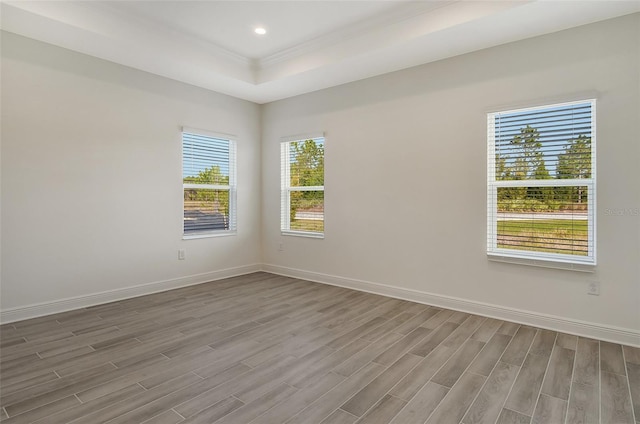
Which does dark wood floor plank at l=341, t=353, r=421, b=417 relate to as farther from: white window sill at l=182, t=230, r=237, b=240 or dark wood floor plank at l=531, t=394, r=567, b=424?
white window sill at l=182, t=230, r=237, b=240

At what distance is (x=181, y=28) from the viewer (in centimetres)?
383

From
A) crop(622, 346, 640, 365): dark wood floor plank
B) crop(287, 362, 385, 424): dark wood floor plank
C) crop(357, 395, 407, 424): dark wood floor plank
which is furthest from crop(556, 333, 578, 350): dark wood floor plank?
crop(357, 395, 407, 424): dark wood floor plank

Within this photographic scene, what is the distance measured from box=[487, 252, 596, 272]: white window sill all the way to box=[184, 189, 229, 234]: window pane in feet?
12.3

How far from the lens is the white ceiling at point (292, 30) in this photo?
10.1ft

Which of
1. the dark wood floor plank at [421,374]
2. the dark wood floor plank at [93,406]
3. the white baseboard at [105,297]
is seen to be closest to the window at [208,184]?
the white baseboard at [105,297]

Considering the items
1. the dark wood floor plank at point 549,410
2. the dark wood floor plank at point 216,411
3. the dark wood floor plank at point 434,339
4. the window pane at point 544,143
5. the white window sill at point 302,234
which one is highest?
the window pane at point 544,143

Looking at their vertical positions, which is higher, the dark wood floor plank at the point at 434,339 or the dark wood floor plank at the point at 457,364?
the dark wood floor plank at the point at 434,339

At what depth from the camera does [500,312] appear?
3570 mm

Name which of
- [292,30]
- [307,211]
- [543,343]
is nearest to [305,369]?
[543,343]

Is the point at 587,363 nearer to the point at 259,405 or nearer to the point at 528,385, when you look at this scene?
the point at 528,385

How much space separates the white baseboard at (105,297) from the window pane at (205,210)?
0.68m

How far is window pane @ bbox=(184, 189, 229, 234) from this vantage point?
4.97 m

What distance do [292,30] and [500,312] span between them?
3.71 m

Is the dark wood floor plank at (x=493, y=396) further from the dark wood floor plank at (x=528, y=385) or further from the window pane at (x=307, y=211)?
the window pane at (x=307, y=211)
